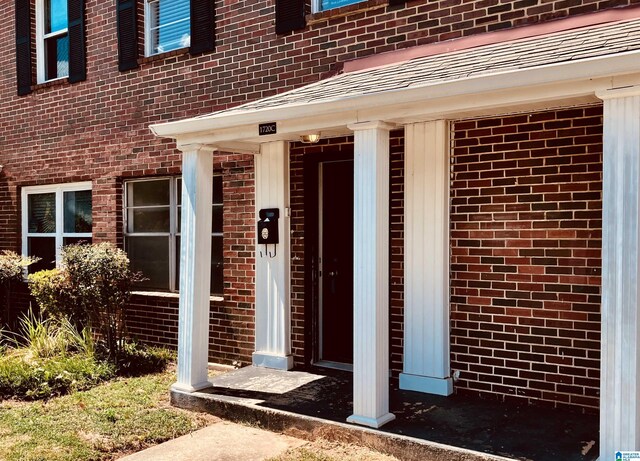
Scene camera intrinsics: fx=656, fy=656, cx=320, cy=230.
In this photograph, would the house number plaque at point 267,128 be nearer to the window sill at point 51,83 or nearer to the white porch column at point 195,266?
the white porch column at point 195,266

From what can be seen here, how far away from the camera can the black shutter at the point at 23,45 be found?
32.0 feet

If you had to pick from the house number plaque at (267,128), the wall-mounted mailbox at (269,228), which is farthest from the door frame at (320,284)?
the house number plaque at (267,128)

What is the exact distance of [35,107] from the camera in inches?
386

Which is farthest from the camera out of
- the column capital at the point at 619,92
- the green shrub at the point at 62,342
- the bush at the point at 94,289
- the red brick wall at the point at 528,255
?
the green shrub at the point at 62,342

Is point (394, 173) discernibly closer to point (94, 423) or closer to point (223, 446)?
point (223, 446)

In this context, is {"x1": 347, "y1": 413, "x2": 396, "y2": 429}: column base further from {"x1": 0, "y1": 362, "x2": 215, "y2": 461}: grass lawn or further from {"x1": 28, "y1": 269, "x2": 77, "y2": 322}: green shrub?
{"x1": 28, "y1": 269, "x2": 77, "y2": 322}: green shrub

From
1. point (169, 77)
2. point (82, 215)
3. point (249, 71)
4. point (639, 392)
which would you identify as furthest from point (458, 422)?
A: point (82, 215)

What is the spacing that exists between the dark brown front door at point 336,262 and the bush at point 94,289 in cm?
246

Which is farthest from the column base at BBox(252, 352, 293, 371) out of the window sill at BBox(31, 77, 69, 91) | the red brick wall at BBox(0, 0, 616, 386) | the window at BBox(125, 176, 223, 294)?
the window sill at BBox(31, 77, 69, 91)

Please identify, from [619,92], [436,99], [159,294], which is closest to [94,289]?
[159,294]

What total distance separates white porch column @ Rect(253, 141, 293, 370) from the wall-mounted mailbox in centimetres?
5

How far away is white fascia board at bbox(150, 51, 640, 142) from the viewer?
12.8 ft

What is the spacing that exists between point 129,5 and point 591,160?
6.05 m

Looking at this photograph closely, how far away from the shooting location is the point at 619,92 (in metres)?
3.87
